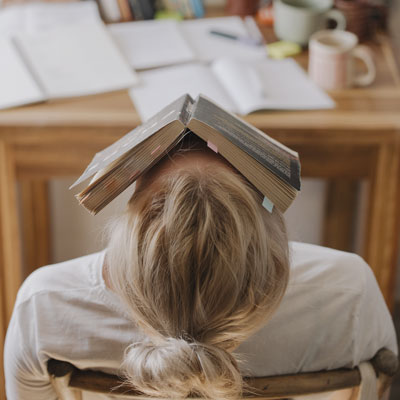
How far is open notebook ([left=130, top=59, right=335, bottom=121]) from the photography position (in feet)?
4.67

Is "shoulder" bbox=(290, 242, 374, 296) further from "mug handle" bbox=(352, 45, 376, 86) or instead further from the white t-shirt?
"mug handle" bbox=(352, 45, 376, 86)

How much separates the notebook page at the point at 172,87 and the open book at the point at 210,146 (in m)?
0.61

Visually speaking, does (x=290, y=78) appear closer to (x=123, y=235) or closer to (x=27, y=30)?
(x=27, y=30)

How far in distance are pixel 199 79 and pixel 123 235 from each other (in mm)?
828

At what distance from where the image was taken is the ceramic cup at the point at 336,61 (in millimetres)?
1482

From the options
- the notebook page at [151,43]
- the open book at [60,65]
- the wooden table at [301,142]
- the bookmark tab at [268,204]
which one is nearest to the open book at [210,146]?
the bookmark tab at [268,204]

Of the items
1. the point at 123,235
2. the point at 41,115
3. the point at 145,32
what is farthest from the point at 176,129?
the point at 145,32

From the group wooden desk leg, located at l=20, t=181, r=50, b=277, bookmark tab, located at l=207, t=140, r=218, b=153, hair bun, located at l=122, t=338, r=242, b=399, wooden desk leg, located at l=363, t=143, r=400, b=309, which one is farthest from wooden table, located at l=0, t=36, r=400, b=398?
hair bun, located at l=122, t=338, r=242, b=399

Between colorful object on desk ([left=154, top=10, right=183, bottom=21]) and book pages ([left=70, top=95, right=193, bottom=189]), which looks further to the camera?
colorful object on desk ([left=154, top=10, right=183, bottom=21])

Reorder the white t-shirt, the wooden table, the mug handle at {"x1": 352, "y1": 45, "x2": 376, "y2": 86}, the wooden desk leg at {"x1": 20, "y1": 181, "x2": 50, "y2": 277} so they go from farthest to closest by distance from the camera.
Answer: the wooden desk leg at {"x1": 20, "y1": 181, "x2": 50, "y2": 277}, the mug handle at {"x1": 352, "y1": 45, "x2": 376, "y2": 86}, the wooden table, the white t-shirt

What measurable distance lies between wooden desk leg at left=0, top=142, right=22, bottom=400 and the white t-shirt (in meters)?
0.62

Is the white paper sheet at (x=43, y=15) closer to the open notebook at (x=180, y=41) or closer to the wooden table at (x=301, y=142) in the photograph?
the open notebook at (x=180, y=41)

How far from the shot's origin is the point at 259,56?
1.62m

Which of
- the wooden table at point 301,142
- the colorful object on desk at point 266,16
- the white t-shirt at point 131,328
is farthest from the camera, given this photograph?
the colorful object on desk at point 266,16
